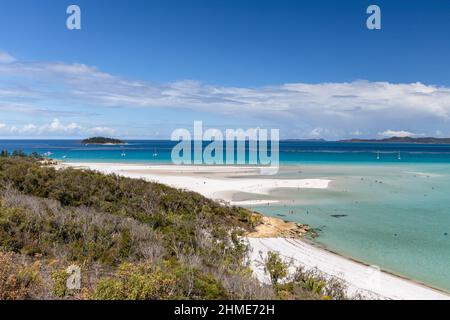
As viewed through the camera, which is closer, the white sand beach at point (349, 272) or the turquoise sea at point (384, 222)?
the white sand beach at point (349, 272)

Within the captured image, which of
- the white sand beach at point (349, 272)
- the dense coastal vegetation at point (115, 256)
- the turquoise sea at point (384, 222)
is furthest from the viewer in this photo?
the turquoise sea at point (384, 222)

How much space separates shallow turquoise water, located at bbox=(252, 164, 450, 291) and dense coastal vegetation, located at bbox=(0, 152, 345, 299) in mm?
4902

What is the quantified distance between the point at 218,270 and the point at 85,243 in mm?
3287

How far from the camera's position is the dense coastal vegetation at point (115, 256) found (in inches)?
233

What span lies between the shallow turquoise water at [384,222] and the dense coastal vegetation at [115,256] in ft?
16.1

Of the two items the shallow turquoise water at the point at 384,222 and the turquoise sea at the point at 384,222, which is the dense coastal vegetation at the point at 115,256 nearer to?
the shallow turquoise water at the point at 384,222

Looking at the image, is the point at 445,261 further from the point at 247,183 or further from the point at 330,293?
the point at 247,183

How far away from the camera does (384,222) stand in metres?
19.2

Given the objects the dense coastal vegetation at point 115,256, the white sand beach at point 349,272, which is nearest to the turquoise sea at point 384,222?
the white sand beach at point 349,272

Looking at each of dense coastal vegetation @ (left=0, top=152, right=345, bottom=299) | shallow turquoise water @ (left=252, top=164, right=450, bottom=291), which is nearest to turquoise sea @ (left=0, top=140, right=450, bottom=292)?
shallow turquoise water @ (left=252, top=164, right=450, bottom=291)

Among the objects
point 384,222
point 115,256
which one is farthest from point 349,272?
point 384,222

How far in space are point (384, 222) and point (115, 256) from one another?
1571 cm

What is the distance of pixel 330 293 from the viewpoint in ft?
23.9

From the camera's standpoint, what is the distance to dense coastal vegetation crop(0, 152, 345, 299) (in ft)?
19.5
